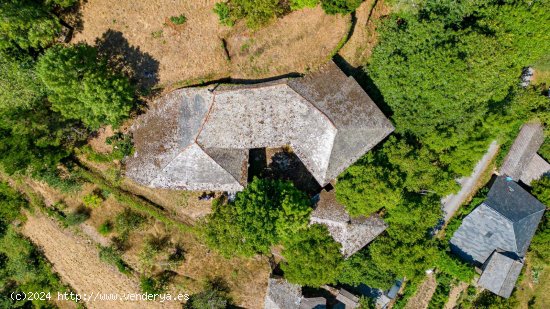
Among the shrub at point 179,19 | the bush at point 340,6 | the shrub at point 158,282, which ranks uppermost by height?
the bush at point 340,6

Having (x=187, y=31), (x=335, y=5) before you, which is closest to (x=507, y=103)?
(x=335, y=5)

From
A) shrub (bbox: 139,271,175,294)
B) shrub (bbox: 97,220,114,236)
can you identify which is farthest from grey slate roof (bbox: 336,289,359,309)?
shrub (bbox: 97,220,114,236)

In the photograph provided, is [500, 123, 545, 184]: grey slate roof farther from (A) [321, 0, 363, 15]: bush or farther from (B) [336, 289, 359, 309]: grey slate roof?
(A) [321, 0, 363, 15]: bush

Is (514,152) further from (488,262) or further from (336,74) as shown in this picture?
(336,74)

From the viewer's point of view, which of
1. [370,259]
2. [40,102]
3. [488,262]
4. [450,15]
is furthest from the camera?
[488,262]

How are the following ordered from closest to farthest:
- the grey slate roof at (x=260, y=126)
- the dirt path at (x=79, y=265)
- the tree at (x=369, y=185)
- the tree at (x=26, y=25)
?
the tree at (x=26, y=25), the tree at (x=369, y=185), the grey slate roof at (x=260, y=126), the dirt path at (x=79, y=265)

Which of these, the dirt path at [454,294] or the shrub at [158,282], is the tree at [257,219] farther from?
the dirt path at [454,294]

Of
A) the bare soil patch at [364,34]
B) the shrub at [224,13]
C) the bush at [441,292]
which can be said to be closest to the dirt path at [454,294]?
the bush at [441,292]
